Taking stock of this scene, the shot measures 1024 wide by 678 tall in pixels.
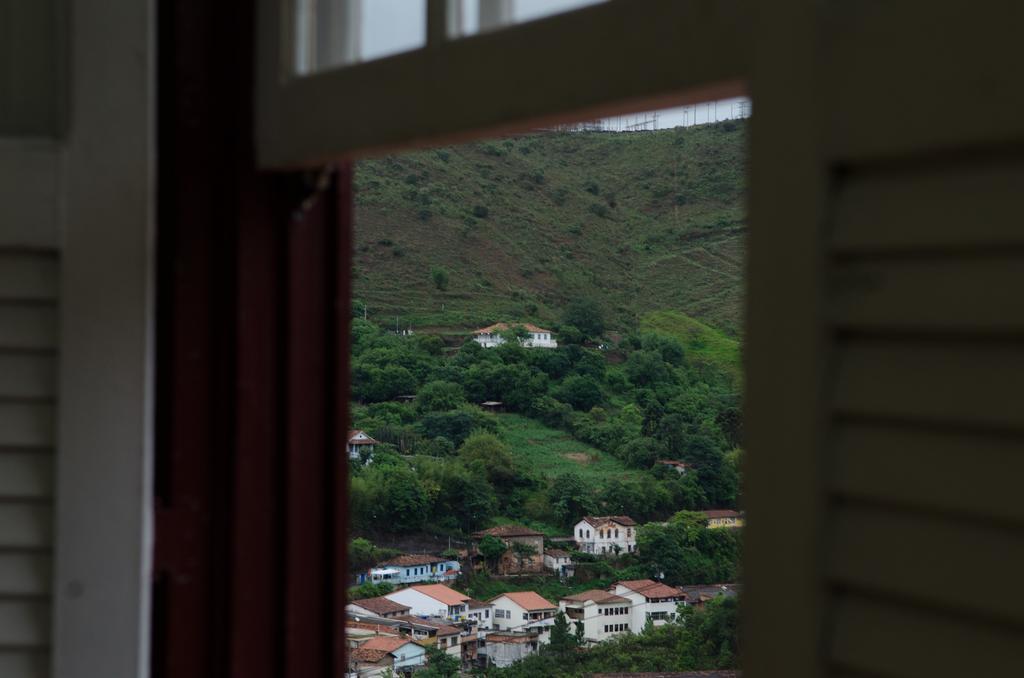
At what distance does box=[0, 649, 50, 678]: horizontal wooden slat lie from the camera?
0.86m

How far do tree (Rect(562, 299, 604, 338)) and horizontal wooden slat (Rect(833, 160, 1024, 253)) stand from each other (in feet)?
53.4

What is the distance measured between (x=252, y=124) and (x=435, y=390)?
1512 cm

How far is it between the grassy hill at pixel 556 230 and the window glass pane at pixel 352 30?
1539 cm

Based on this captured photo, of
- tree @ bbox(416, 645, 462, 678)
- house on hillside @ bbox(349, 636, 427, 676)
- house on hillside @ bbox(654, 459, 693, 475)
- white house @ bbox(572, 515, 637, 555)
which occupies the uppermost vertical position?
house on hillside @ bbox(654, 459, 693, 475)

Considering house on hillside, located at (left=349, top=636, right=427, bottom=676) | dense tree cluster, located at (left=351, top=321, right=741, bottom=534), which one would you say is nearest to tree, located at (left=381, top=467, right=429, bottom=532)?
dense tree cluster, located at (left=351, top=321, right=741, bottom=534)

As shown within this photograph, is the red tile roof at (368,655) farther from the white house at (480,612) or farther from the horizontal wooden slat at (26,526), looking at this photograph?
the horizontal wooden slat at (26,526)

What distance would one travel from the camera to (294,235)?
932 mm

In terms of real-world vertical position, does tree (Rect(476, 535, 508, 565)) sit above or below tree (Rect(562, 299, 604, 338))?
below

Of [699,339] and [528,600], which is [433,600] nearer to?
[528,600]

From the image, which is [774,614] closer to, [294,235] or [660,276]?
[294,235]

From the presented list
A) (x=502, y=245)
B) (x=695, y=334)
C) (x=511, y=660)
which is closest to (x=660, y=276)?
(x=695, y=334)

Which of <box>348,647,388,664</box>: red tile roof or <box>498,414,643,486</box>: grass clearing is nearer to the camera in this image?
<box>348,647,388,664</box>: red tile roof

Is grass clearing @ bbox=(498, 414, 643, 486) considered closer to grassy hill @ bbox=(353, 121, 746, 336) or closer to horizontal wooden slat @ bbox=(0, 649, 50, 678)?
grassy hill @ bbox=(353, 121, 746, 336)

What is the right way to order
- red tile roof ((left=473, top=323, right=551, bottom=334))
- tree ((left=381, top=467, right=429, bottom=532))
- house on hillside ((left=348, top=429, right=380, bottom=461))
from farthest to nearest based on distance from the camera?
red tile roof ((left=473, top=323, right=551, bottom=334)) → house on hillside ((left=348, top=429, right=380, bottom=461)) → tree ((left=381, top=467, right=429, bottom=532))
